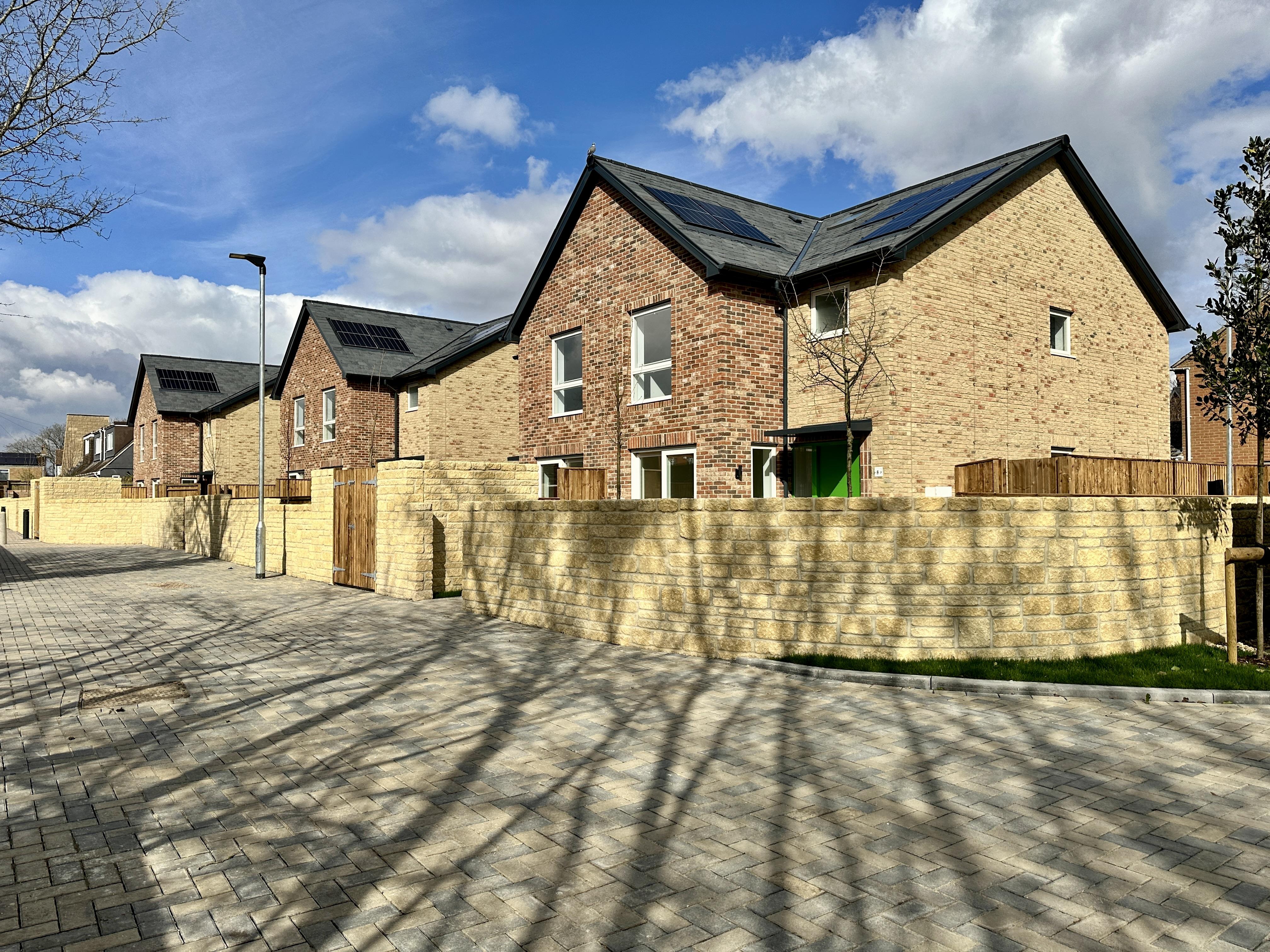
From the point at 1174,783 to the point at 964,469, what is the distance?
10.1 metres

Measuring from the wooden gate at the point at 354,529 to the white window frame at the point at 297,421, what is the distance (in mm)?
18589

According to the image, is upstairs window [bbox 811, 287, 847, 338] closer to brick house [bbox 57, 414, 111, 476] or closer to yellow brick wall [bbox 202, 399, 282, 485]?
yellow brick wall [bbox 202, 399, 282, 485]

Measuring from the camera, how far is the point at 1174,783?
17.5ft

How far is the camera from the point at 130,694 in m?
7.67

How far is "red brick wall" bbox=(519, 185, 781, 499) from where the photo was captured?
53.4 feet

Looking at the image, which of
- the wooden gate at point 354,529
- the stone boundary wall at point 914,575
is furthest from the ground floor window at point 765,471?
the wooden gate at point 354,529

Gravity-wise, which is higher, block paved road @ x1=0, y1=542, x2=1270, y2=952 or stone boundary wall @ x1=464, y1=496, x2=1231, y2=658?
stone boundary wall @ x1=464, y1=496, x2=1231, y2=658

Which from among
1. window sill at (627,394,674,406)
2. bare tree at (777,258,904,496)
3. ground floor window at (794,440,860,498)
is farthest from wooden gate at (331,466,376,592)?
bare tree at (777,258,904,496)

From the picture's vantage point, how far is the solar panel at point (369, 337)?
3228 centimetres

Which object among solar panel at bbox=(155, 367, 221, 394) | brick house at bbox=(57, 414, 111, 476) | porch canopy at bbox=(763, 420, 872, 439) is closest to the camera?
porch canopy at bbox=(763, 420, 872, 439)

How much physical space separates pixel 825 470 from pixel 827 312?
3243mm

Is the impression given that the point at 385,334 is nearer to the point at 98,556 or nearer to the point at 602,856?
the point at 98,556

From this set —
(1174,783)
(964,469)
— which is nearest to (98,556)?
(964,469)

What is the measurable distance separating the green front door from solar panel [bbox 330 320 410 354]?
21.1 m
